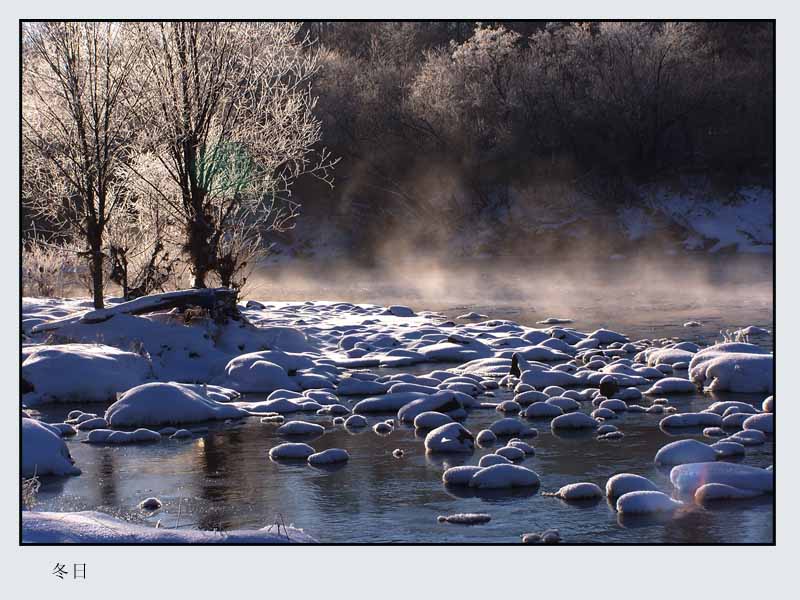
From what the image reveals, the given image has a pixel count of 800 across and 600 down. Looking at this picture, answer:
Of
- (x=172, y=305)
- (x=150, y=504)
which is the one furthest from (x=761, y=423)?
(x=172, y=305)

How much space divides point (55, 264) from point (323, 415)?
1298cm

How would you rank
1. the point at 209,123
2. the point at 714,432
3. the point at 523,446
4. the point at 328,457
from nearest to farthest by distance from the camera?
1. the point at 328,457
2. the point at 523,446
3. the point at 714,432
4. the point at 209,123

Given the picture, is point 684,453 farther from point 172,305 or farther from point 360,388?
point 172,305

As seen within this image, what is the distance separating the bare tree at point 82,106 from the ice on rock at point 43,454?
7.47m

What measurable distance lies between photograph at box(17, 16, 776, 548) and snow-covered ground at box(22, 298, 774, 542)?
40mm

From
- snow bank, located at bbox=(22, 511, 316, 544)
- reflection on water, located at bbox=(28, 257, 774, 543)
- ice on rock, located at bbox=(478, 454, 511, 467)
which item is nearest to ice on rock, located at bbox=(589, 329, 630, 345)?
reflection on water, located at bbox=(28, 257, 774, 543)

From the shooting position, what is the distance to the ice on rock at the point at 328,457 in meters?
8.60

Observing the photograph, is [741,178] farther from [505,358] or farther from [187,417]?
[187,417]

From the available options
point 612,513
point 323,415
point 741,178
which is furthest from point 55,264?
point 741,178

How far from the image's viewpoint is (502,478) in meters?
7.75

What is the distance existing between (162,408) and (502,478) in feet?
13.1

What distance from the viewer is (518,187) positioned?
3581 cm

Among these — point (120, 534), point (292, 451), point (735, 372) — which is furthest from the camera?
point (735, 372)

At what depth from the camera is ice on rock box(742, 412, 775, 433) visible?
31.1 ft
